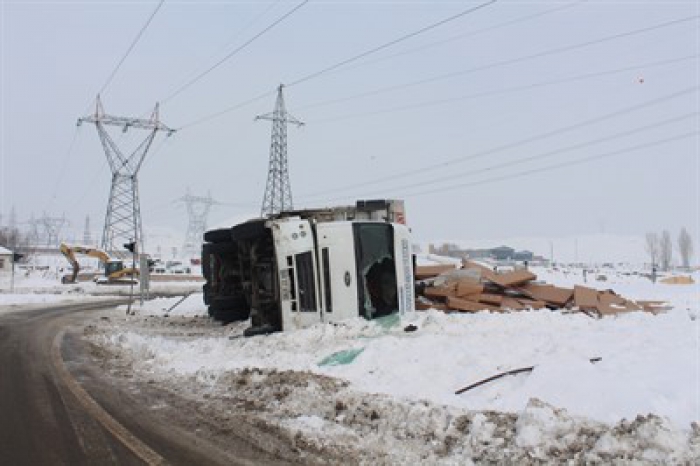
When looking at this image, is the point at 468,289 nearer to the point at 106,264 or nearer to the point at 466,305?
the point at 466,305

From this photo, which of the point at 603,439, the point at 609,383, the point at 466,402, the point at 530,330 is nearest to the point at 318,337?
the point at 530,330

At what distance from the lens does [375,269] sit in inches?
508

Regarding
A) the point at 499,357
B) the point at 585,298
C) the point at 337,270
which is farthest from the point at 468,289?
the point at 499,357

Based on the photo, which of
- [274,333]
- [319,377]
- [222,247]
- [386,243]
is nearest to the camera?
[319,377]

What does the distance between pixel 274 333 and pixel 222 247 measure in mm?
4296

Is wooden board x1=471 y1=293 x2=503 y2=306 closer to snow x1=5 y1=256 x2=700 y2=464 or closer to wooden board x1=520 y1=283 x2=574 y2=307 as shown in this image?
wooden board x1=520 y1=283 x2=574 y2=307

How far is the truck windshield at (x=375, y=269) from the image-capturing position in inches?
480

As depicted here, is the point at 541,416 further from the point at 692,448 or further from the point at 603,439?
the point at 692,448

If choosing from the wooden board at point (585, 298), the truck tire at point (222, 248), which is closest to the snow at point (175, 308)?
the truck tire at point (222, 248)

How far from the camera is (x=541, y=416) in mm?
5414

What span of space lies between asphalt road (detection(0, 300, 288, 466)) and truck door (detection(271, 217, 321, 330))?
3.59 m

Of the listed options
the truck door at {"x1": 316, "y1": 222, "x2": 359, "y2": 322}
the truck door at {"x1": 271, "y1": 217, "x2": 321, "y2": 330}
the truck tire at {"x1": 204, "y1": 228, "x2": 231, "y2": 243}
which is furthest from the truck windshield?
the truck tire at {"x1": 204, "y1": 228, "x2": 231, "y2": 243}

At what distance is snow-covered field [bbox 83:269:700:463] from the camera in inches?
206

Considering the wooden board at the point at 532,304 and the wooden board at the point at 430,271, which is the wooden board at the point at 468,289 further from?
the wooden board at the point at 430,271
